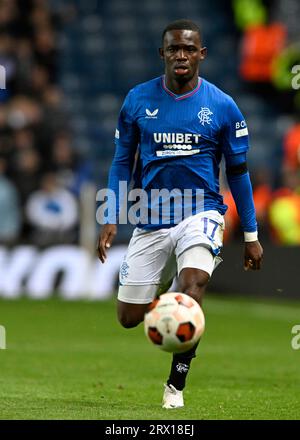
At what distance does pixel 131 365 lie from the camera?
10.8 meters

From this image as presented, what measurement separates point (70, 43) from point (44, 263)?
22.1ft

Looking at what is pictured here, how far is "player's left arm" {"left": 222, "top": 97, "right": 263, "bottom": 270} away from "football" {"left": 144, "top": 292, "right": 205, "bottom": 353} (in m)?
0.92

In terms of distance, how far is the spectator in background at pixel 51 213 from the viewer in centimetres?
1748

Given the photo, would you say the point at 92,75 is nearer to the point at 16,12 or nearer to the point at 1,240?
the point at 16,12

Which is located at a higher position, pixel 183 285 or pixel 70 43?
pixel 70 43

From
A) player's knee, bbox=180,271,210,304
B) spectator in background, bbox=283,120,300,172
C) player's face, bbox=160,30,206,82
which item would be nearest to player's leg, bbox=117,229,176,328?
A: player's knee, bbox=180,271,210,304

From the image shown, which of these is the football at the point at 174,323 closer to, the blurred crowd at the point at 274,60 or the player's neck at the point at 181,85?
the player's neck at the point at 181,85

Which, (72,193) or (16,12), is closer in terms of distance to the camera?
(72,193)

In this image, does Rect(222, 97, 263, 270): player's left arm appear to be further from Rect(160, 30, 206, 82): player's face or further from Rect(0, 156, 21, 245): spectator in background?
Rect(0, 156, 21, 245): spectator in background

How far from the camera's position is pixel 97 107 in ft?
71.5

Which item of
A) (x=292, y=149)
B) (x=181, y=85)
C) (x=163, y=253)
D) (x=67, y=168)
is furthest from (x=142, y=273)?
(x=292, y=149)

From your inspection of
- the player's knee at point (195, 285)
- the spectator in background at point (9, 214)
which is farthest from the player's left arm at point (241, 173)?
the spectator in background at point (9, 214)

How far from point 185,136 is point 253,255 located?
3.02 feet

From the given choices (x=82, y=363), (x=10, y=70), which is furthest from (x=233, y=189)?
(x=10, y=70)
